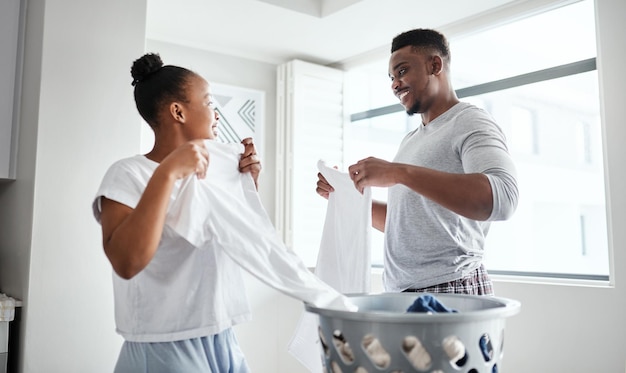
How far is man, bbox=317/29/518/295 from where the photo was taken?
→ 115 centimetres

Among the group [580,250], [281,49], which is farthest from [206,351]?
[281,49]

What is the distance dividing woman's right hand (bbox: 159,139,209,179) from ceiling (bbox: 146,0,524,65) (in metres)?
1.89

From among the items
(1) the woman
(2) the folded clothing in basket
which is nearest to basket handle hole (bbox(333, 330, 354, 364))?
(2) the folded clothing in basket

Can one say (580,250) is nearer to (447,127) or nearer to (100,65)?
(447,127)

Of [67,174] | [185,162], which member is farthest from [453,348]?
[67,174]

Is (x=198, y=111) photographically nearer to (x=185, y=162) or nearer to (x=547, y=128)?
(x=185, y=162)

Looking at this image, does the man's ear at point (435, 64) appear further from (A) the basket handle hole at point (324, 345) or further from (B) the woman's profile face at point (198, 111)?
(A) the basket handle hole at point (324, 345)

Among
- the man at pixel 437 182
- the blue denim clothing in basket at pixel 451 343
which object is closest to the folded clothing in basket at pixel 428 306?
the blue denim clothing in basket at pixel 451 343

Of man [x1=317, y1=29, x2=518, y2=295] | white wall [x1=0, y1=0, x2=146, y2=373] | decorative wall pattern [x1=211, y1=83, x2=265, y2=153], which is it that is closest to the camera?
man [x1=317, y1=29, x2=518, y2=295]

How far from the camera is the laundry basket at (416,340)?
0.76 meters

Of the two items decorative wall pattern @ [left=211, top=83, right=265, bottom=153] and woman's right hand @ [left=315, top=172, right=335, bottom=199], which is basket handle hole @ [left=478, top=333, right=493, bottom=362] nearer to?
woman's right hand @ [left=315, top=172, right=335, bottom=199]

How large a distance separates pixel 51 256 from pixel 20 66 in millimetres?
802

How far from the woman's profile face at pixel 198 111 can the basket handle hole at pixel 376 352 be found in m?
0.65

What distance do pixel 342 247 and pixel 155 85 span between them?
2.06ft
